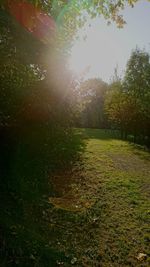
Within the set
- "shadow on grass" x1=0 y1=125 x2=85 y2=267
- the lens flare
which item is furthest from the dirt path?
the lens flare

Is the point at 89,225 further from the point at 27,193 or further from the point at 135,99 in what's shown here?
the point at 135,99

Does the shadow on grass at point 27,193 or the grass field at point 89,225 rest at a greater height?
the shadow on grass at point 27,193

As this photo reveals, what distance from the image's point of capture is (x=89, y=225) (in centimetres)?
898

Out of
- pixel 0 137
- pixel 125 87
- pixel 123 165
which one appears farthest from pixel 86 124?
pixel 0 137

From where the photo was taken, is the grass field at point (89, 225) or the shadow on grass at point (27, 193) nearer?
the shadow on grass at point (27, 193)

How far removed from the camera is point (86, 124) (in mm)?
74062

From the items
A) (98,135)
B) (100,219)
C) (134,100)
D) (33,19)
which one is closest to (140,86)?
(134,100)

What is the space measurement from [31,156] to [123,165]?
6913 millimetres

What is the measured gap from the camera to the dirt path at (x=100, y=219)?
7301 mm

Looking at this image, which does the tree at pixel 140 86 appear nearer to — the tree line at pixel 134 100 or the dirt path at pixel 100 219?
the tree line at pixel 134 100

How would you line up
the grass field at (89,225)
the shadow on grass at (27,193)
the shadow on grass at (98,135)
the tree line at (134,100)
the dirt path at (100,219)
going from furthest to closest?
the shadow on grass at (98,135) → the tree line at (134,100) → the dirt path at (100,219) → the grass field at (89,225) → the shadow on grass at (27,193)

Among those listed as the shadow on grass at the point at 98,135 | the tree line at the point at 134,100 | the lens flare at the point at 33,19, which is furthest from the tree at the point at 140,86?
the lens flare at the point at 33,19

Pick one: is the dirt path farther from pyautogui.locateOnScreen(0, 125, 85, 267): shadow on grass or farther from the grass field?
pyautogui.locateOnScreen(0, 125, 85, 267): shadow on grass

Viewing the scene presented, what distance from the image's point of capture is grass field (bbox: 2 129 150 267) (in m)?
6.80
